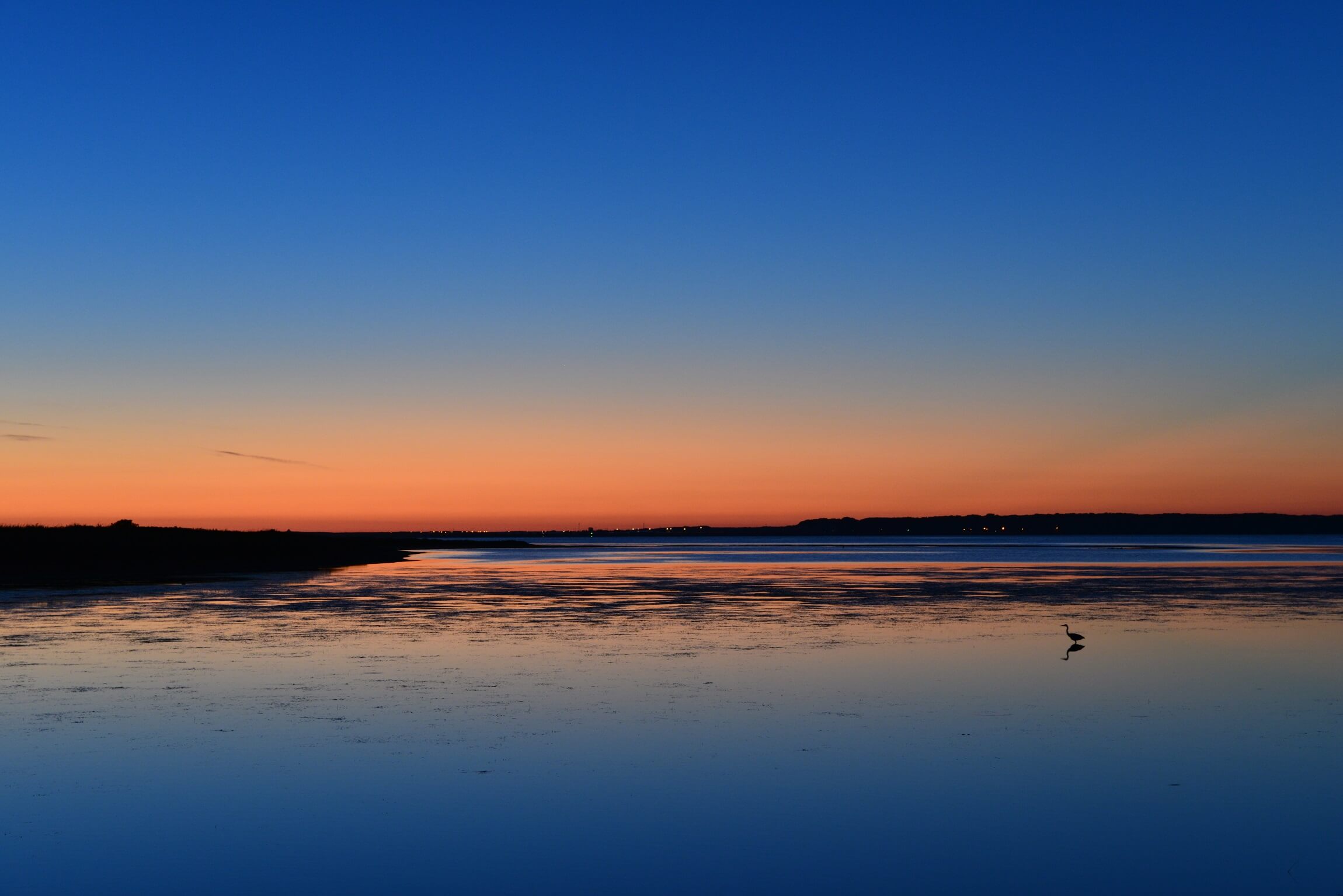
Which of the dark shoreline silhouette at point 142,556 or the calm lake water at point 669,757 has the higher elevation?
the dark shoreline silhouette at point 142,556

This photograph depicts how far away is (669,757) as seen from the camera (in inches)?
429

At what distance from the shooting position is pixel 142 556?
53.2 meters

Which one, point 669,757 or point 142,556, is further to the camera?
point 142,556

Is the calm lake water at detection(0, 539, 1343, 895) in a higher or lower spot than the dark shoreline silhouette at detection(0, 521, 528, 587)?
lower

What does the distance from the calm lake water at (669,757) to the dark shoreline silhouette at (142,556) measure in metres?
20.8

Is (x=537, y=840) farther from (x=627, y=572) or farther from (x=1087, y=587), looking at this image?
(x=627, y=572)

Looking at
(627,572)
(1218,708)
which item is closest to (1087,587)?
(627,572)

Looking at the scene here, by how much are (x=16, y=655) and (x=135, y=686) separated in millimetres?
4405

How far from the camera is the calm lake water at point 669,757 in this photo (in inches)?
303

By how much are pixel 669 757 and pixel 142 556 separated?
49107mm

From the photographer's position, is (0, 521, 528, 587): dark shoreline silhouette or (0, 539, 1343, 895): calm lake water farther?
(0, 521, 528, 587): dark shoreline silhouette

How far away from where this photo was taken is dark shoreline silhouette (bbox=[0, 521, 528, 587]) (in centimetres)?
4269

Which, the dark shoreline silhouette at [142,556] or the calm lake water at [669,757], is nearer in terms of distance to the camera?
the calm lake water at [669,757]

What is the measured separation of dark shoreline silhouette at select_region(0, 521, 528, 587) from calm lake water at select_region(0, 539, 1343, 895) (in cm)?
2080
